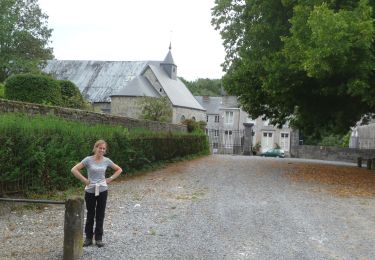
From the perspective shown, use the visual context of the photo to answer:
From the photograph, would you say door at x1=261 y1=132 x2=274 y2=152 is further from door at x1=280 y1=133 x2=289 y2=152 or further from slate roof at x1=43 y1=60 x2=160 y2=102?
slate roof at x1=43 y1=60 x2=160 y2=102

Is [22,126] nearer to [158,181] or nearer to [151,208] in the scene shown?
[151,208]

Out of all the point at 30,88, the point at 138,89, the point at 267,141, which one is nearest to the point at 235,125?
the point at 267,141

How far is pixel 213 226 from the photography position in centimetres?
827

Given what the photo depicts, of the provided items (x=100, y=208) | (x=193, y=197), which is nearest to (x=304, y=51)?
(x=193, y=197)

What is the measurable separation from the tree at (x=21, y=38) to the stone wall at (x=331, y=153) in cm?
2528

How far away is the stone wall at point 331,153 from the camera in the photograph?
3645cm

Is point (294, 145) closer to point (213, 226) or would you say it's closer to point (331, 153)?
point (331, 153)

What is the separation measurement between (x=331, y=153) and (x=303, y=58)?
89.8 feet

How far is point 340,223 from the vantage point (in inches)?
351

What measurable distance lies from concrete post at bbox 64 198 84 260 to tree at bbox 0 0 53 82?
40.8 metres

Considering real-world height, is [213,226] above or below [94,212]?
below

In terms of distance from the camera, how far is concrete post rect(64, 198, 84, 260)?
229 inches

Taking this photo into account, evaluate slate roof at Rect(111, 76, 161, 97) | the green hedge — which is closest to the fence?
the green hedge

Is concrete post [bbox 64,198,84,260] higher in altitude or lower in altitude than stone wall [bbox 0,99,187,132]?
lower
